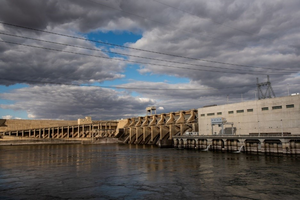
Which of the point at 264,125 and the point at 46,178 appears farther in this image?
the point at 264,125

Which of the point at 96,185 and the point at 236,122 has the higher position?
the point at 236,122

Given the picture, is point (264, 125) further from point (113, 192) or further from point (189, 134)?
point (113, 192)

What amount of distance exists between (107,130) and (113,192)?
118 meters

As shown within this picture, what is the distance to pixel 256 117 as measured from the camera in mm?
55156

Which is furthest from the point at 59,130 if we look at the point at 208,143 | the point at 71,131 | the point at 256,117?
the point at 256,117

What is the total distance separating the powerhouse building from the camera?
158 feet

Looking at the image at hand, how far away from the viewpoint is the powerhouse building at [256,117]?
1893 inches

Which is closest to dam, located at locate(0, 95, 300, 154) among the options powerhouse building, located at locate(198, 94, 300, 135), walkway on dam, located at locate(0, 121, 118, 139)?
powerhouse building, located at locate(198, 94, 300, 135)

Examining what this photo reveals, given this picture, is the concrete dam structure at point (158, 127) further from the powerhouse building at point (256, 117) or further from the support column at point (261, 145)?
the support column at point (261, 145)

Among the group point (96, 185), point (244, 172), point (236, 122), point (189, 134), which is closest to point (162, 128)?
point (189, 134)

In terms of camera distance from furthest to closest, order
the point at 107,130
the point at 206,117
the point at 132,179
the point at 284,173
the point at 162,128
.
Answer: the point at 107,130 < the point at 162,128 < the point at 206,117 < the point at 284,173 < the point at 132,179

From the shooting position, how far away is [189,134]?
73.4 meters

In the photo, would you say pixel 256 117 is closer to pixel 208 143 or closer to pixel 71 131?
pixel 208 143

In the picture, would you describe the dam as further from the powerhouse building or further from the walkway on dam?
the walkway on dam
